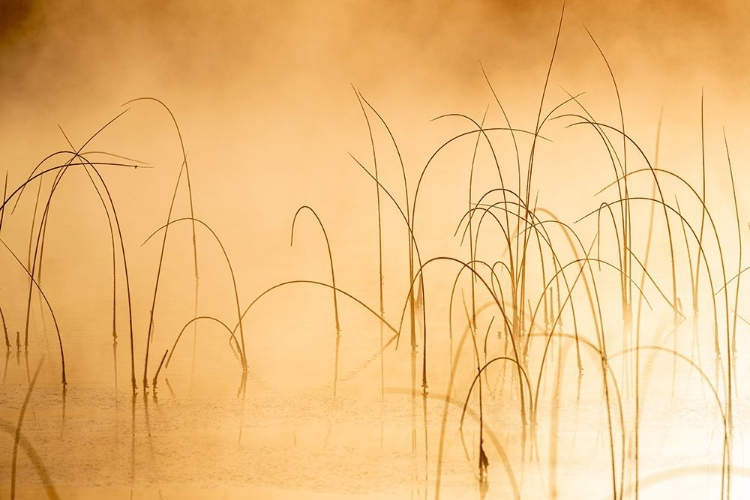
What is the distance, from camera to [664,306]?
3.27 metres

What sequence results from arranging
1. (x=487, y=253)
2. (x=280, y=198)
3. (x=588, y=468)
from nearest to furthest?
(x=588, y=468)
(x=487, y=253)
(x=280, y=198)

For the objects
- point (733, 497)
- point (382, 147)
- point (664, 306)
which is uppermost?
point (382, 147)

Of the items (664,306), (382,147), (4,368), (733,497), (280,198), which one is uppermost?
(382,147)

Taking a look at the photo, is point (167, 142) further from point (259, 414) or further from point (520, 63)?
point (259, 414)

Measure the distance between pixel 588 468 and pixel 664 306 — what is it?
4.59 ft

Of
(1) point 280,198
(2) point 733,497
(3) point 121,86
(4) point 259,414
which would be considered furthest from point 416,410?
(3) point 121,86

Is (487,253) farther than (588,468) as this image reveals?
Yes

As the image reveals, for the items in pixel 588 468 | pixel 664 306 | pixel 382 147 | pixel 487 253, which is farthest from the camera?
pixel 382 147

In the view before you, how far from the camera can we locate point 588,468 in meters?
2.00

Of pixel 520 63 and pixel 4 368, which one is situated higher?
pixel 520 63

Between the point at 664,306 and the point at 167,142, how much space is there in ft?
14.2

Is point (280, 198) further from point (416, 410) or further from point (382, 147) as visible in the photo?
point (416, 410)

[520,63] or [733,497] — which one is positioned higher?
[520,63]

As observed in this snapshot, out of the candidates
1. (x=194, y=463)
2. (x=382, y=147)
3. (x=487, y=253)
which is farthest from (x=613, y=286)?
(x=382, y=147)
